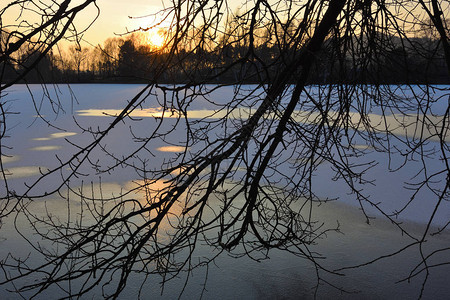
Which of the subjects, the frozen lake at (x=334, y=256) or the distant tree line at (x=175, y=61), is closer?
the distant tree line at (x=175, y=61)

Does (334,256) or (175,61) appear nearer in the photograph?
(175,61)

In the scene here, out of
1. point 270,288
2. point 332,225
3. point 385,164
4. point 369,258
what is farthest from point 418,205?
point 270,288

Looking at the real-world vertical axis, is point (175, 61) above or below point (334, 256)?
above

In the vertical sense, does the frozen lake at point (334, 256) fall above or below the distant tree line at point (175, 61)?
below

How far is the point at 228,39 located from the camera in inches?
152

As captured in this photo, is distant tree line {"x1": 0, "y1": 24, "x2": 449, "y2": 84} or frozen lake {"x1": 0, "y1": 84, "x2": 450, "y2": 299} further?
frozen lake {"x1": 0, "y1": 84, "x2": 450, "y2": 299}

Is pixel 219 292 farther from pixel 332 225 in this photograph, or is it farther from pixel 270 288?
pixel 332 225

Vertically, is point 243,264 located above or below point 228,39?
below

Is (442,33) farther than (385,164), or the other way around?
(385,164)

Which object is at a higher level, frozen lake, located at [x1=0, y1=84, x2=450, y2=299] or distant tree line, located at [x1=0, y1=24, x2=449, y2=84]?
distant tree line, located at [x1=0, y1=24, x2=449, y2=84]

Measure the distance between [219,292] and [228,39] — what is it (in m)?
2.20

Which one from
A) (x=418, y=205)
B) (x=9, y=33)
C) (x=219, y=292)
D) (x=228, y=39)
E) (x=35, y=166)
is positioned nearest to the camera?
(x=9, y=33)

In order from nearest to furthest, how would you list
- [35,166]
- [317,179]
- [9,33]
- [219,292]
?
[9,33] < [219,292] < [317,179] < [35,166]

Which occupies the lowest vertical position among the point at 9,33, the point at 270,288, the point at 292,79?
the point at 270,288
